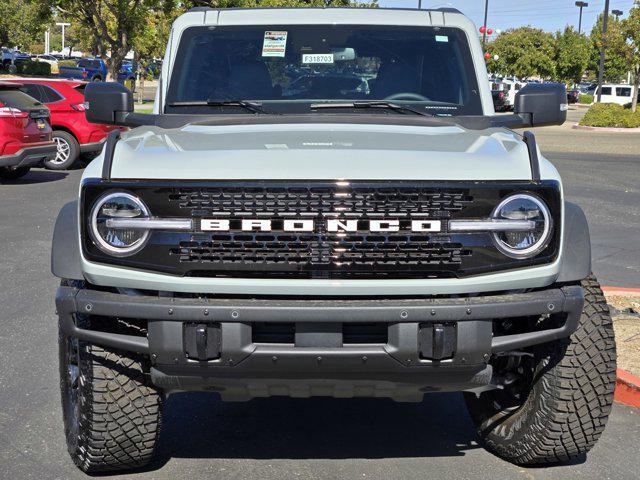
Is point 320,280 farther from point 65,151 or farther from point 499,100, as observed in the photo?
point 65,151

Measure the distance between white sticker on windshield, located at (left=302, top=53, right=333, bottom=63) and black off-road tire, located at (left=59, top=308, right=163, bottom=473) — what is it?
2.18 meters

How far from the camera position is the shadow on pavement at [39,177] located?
1764cm

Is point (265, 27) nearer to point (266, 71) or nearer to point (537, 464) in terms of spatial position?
point (266, 71)

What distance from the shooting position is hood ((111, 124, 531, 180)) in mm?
3914

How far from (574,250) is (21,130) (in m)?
13.9

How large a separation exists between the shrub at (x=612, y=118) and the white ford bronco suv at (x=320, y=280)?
34.7 m

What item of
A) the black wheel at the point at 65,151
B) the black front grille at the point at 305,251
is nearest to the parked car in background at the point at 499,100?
the black front grille at the point at 305,251

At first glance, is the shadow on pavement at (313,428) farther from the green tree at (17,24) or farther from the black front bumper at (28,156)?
the green tree at (17,24)

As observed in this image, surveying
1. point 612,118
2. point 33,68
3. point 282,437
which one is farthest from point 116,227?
point 33,68

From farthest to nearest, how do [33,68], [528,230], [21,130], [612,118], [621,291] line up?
[33,68]
[612,118]
[21,130]
[621,291]
[528,230]

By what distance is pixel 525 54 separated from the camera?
84.8 metres

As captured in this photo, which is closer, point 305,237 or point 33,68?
point 305,237

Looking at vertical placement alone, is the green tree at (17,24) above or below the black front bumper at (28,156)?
above

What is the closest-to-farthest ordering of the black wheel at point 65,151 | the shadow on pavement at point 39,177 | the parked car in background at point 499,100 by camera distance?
the parked car in background at point 499,100 < the shadow on pavement at point 39,177 < the black wheel at point 65,151
